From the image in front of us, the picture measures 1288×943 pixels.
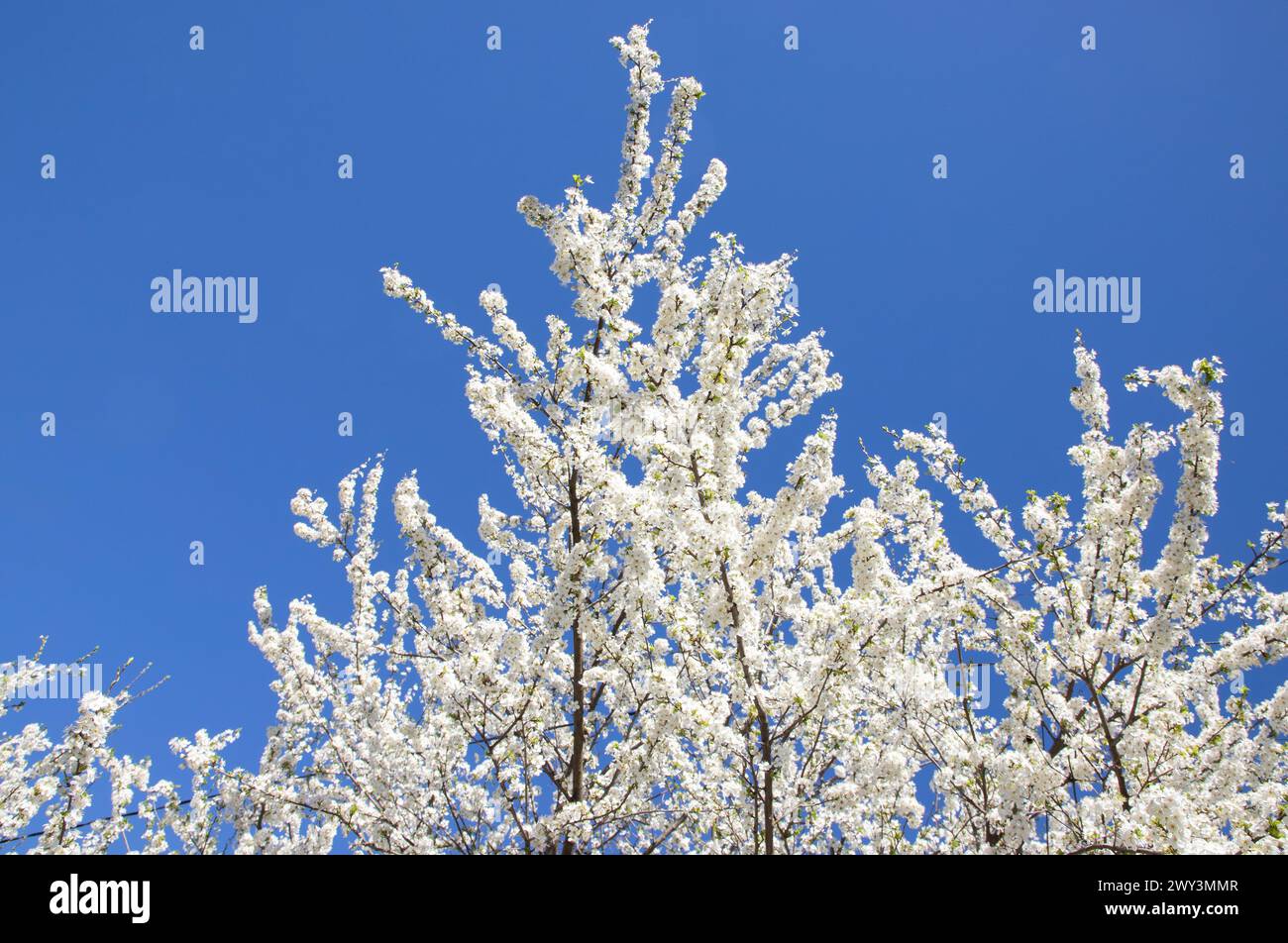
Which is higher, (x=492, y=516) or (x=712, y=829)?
(x=492, y=516)

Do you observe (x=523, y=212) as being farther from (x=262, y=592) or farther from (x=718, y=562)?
(x=262, y=592)

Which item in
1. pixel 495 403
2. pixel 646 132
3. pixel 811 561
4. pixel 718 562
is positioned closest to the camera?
pixel 718 562

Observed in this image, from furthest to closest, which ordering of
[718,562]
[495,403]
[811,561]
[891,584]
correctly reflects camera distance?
[811,561]
[495,403]
[891,584]
[718,562]

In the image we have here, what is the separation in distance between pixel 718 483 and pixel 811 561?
3901mm

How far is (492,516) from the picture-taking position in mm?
8281

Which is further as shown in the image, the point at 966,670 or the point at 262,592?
the point at 262,592

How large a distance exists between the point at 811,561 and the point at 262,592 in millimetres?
7181
